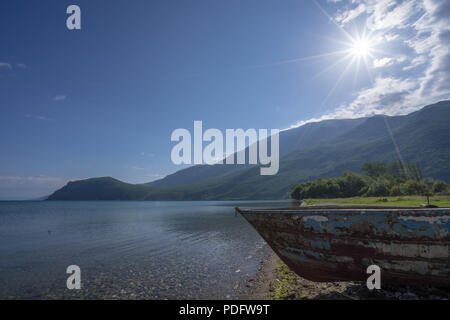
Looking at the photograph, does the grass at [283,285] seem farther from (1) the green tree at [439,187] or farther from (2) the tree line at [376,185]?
(1) the green tree at [439,187]

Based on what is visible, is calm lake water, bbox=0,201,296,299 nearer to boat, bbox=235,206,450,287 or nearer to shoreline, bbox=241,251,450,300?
shoreline, bbox=241,251,450,300

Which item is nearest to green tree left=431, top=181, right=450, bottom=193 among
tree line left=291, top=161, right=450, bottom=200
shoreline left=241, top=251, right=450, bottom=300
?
tree line left=291, top=161, right=450, bottom=200

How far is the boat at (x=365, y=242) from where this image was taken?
5.59m

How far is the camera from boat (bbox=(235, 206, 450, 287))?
220 inches

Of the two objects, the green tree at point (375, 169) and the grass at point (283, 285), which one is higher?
the green tree at point (375, 169)

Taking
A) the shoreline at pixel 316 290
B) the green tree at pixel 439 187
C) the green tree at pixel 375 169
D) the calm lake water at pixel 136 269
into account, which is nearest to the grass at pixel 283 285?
the shoreline at pixel 316 290

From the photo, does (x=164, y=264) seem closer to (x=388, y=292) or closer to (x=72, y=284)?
(x=72, y=284)

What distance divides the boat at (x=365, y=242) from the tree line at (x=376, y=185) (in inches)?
2773

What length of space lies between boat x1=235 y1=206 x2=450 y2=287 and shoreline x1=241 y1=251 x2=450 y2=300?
62 cm

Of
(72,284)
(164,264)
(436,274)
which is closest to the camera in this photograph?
(436,274)
